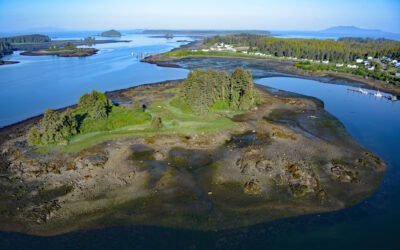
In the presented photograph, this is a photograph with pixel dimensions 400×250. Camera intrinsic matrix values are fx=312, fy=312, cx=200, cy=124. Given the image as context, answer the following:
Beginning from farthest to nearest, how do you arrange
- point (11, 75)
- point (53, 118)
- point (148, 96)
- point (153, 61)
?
point (153, 61) < point (11, 75) < point (148, 96) < point (53, 118)

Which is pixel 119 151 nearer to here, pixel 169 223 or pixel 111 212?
pixel 111 212

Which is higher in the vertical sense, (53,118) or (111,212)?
(53,118)

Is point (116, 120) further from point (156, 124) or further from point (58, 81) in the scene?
point (58, 81)

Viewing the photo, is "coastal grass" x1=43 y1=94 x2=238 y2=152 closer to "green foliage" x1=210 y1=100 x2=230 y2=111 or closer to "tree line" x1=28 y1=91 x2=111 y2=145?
"tree line" x1=28 y1=91 x2=111 y2=145

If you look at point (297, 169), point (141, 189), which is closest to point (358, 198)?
point (297, 169)

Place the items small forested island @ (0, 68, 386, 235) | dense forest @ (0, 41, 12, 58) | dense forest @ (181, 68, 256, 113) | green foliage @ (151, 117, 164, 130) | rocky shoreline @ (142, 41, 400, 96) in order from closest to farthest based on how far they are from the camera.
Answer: small forested island @ (0, 68, 386, 235)
green foliage @ (151, 117, 164, 130)
dense forest @ (181, 68, 256, 113)
rocky shoreline @ (142, 41, 400, 96)
dense forest @ (0, 41, 12, 58)

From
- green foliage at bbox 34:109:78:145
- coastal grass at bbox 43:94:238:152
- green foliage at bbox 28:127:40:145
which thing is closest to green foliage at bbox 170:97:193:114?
coastal grass at bbox 43:94:238:152

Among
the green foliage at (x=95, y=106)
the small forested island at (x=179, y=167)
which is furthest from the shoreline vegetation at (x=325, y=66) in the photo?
the green foliage at (x=95, y=106)
